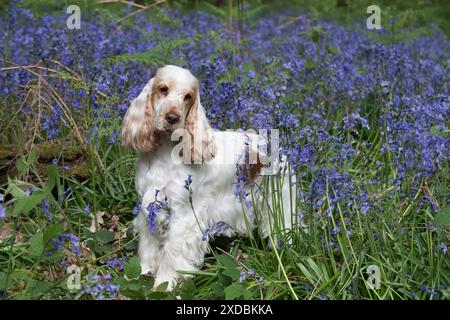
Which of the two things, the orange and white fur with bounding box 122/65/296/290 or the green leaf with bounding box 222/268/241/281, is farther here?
the orange and white fur with bounding box 122/65/296/290

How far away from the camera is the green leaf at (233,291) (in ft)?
12.6

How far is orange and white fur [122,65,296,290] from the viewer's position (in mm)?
4492

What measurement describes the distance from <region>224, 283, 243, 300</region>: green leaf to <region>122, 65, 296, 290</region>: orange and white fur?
2.01 ft

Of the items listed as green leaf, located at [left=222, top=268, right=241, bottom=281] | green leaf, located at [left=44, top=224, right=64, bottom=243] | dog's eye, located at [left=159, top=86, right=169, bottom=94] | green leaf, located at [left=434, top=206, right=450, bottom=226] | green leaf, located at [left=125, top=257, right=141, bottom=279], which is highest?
Result: dog's eye, located at [left=159, top=86, right=169, bottom=94]

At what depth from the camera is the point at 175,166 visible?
4.59 metres

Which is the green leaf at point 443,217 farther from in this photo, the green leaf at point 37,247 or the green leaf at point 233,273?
the green leaf at point 37,247

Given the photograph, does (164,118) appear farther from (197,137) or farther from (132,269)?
(132,269)

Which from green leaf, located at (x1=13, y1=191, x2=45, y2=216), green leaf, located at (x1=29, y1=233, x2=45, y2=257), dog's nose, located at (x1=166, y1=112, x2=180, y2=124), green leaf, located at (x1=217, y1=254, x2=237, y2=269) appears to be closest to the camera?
green leaf, located at (x1=13, y1=191, x2=45, y2=216)

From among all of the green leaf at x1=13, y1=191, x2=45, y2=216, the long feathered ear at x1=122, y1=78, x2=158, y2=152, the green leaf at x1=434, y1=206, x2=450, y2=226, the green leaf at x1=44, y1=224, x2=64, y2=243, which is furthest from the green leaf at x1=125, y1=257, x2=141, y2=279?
the green leaf at x1=434, y1=206, x2=450, y2=226

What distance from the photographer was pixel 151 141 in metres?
4.53

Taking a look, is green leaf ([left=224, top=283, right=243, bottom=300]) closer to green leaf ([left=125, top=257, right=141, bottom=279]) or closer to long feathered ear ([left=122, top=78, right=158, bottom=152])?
green leaf ([left=125, top=257, right=141, bottom=279])

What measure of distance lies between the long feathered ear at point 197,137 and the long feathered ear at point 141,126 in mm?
232

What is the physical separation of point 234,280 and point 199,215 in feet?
2.41

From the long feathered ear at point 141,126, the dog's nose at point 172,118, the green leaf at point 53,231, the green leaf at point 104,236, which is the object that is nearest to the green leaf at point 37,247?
the green leaf at point 53,231
